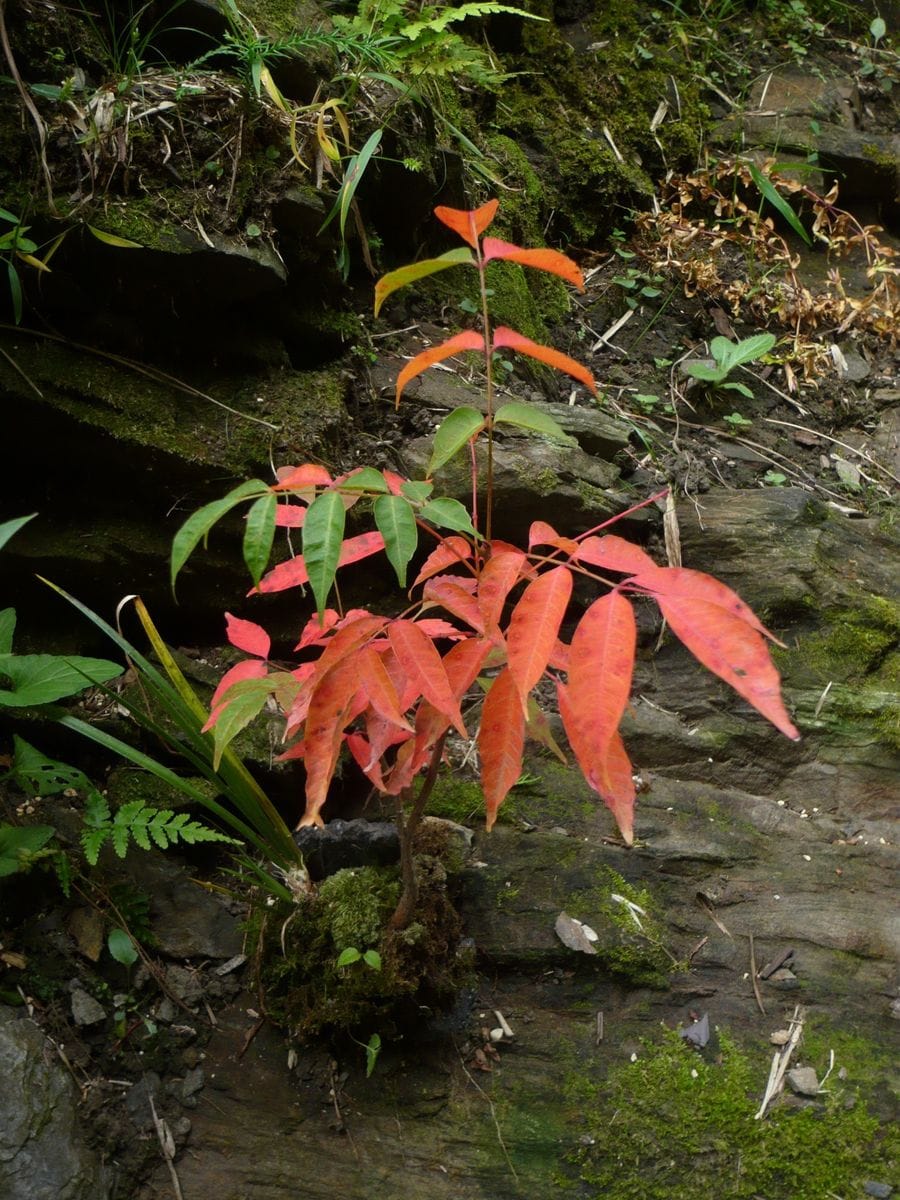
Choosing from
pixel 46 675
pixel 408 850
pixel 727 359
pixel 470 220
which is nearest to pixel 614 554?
pixel 470 220

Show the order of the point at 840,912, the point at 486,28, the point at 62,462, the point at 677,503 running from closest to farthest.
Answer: the point at 840,912, the point at 62,462, the point at 677,503, the point at 486,28

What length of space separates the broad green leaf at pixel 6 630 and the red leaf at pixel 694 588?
1.43 meters

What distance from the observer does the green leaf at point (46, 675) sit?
190cm

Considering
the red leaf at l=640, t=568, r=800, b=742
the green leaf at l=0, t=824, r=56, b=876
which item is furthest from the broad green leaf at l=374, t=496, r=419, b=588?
the green leaf at l=0, t=824, r=56, b=876

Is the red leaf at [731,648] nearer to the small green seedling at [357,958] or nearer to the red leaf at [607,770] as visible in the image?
the red leaf at [607,770]

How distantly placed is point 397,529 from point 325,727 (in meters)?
0.32

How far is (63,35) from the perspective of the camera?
2406 mm

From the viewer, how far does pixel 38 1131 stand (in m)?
1.60

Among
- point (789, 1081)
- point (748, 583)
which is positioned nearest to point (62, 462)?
point (748, 583)

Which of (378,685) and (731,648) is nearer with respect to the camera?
(731,648)

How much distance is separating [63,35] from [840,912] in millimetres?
2971

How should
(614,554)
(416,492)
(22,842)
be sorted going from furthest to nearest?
(22,842) → (416,492) → (614,554)

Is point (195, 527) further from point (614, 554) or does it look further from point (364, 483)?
point (614, 554)

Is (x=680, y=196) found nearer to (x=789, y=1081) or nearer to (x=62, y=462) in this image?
(x=62, y=462)
